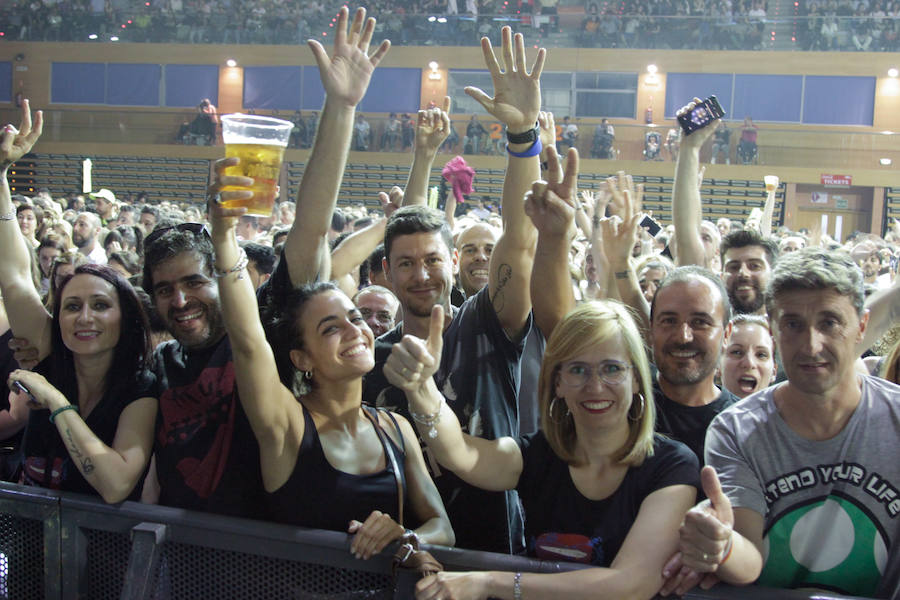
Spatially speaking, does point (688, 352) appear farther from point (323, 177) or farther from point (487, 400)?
point (323, 177)

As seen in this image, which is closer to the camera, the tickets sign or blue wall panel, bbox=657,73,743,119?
the tickets sign

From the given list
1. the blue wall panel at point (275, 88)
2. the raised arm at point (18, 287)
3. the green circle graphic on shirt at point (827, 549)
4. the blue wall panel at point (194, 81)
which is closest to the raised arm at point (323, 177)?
the raised arm at point (18, 287)

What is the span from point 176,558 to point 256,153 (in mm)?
933

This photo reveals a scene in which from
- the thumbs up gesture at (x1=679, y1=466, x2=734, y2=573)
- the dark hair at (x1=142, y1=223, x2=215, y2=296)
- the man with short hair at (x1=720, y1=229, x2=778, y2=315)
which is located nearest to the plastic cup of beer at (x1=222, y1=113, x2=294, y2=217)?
the dark hair at (x1=142, y1=223, x2=215, y2=296)

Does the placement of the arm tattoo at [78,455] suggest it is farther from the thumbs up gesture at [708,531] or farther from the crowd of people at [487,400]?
the thumbs up gesture at [708,531]

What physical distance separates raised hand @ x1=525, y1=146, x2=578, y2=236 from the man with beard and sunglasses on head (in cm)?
55

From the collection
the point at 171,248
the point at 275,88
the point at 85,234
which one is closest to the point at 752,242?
the point at 171,248

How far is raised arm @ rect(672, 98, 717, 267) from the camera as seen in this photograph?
3639 mm

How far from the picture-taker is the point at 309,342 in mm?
2129

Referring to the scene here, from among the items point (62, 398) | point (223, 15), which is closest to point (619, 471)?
point (62, 398)

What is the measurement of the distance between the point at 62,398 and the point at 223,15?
23610 millimetres

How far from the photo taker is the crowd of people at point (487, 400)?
1.76 meters

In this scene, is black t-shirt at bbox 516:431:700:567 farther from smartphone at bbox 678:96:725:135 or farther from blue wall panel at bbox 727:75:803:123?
blue wall panel at bbox 727:75:803:123

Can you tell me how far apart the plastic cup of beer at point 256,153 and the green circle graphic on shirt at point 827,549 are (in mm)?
1342
